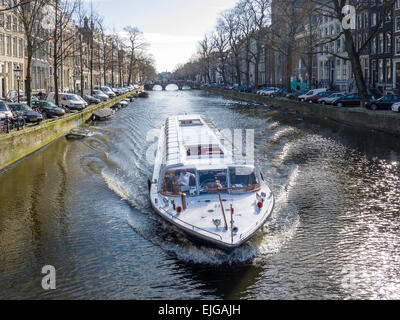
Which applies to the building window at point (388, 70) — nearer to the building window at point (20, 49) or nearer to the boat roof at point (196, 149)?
the boat roof at point (196, 149)

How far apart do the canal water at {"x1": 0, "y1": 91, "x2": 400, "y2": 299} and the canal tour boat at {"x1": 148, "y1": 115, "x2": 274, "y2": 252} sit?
767mm

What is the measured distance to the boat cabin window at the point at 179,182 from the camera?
52.5 ft

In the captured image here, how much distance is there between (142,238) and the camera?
15227mm

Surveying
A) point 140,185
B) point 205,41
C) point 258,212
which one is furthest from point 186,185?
point 205,41

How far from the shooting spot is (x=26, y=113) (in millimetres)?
35469

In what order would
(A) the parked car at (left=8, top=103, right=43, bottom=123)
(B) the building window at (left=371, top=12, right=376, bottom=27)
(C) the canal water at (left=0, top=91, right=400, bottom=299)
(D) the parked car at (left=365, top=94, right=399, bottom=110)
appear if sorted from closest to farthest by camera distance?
(C) the canal water at (left=0, top=91, right=400, bottom=299), (A) the parked car at (left=8, top=103, right=43, bottom=123), (D) the parked car at (left=365, top=94, right=399, bottom=110), (B) the building window at (left=371, top=12, right=376, bottom=27)

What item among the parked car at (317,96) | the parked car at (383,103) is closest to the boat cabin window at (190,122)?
the parked car at (383,103)

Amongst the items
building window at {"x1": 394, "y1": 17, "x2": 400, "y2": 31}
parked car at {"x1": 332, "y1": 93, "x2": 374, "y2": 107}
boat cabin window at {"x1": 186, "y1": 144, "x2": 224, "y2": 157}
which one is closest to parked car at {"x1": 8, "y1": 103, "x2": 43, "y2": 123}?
boat cabin window at {"x1": 186, "y1": 144, "x2": 224, "y2": 157}

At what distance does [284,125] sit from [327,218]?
91.9ft

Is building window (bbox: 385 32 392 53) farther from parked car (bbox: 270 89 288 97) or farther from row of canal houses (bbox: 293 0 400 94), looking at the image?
parked car (bbox: 270 89 288 97)

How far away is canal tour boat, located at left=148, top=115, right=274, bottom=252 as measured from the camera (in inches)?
529

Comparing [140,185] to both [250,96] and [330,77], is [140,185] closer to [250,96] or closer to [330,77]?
[250,96]

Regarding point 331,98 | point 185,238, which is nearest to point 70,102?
point 331,98

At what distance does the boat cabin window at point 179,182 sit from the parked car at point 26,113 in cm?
2084
